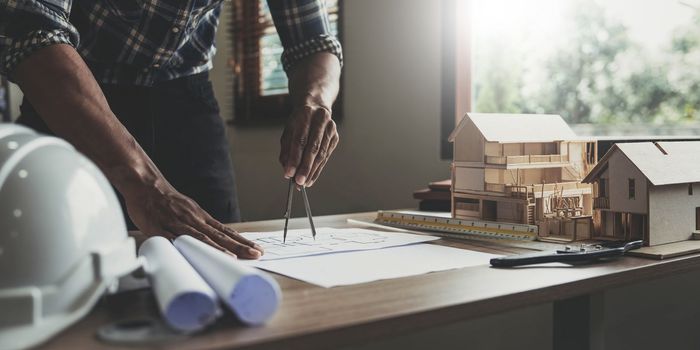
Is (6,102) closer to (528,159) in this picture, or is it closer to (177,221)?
(177,221)

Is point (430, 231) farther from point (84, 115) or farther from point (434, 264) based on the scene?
point (84, 115)

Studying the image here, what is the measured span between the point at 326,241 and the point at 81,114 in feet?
1.41

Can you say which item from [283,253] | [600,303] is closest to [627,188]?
[600,303]

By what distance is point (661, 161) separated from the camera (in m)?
1.07

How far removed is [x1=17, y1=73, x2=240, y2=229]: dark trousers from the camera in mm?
1537

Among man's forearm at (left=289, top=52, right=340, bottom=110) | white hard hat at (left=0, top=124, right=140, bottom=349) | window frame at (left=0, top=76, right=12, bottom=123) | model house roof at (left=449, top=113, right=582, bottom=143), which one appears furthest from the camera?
window frame at (left=0, top=76, right=12, bottom=123)

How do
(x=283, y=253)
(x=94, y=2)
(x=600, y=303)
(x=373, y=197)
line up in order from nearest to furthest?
(x=600, y=303), (x=283, y=253), (x=94, y=2), (x=373, y=197)

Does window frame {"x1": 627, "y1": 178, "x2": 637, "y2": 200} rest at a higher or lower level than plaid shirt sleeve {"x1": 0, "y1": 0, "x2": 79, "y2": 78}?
lower

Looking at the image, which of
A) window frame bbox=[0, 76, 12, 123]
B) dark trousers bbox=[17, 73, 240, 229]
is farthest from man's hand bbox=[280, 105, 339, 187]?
window frame bbox=[0, 76, 12, 123]

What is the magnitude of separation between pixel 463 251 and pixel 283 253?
10.6 inches

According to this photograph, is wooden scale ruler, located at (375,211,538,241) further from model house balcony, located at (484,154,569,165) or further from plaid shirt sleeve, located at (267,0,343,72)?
plaid shirt sleeve, located at (267,0,343,72)

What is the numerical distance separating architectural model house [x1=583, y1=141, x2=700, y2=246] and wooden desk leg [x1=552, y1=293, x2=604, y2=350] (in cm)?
20

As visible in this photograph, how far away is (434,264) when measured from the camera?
2.91 ft

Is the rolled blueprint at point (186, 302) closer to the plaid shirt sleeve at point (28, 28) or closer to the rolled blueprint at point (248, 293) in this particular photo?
the rolled blueprint at point (248, 293)
